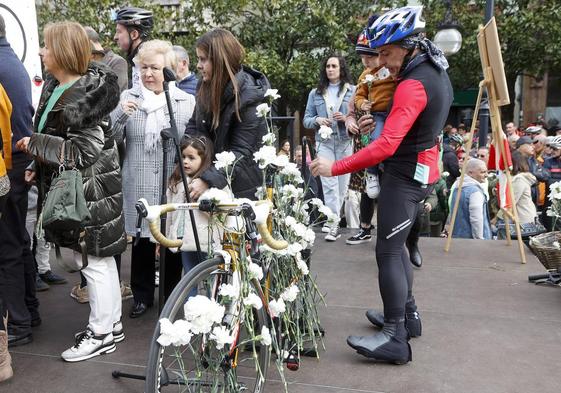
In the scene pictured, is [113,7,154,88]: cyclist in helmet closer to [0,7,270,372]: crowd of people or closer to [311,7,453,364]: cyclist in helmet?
[0,7,270,372]: crowd of people

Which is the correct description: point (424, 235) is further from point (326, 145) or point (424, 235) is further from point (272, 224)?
point (272, 224)

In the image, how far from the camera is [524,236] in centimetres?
657

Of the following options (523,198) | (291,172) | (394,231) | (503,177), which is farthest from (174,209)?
(523,198)

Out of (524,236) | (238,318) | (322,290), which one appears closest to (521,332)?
(322,290)

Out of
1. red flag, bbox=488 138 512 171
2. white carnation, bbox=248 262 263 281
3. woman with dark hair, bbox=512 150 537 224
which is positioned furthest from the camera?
woman with dark hair, bbox=512 150 537 224

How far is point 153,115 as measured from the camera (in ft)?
12.9

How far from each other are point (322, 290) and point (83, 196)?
94.2 inches

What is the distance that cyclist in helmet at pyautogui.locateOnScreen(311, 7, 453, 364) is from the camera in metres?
3.11

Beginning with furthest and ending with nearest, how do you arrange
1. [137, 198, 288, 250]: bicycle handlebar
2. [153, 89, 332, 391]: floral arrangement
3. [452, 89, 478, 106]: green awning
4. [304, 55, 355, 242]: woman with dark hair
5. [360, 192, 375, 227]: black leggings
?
[452, 89, 478, 106]: green awning, [304, 55, 355, 242]: woman with dark hair, [360, 192, 375, 227]: black leggings, [137, 198, 288, 250]: bicycle handlebar, [153, 89, 332, 391]: floral arrangement

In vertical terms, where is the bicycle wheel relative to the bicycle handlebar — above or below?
below

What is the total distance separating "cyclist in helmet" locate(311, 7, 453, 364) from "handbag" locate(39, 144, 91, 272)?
126 centimetres

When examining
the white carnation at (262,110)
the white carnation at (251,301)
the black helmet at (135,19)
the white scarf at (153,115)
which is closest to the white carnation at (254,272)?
the white carnation at (251,301)

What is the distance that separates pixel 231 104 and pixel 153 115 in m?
0.71

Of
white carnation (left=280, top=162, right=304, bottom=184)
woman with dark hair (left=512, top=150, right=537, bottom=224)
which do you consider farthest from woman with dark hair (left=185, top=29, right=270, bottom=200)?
woman with dark hair (left=512, top=150, right=537, bottom=224)
